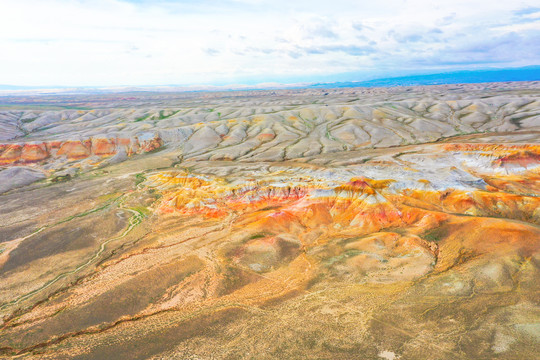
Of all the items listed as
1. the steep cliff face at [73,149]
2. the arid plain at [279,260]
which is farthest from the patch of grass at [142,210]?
the steep cliff face at [73,149]

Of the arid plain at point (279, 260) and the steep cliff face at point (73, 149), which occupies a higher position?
the steep cliff face at point (73, 149)

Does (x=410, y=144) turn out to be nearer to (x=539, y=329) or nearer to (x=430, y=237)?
(x=430, y=237)

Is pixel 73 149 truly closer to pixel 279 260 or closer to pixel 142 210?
pixel 142 210

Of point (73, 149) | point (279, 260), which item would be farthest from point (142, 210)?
point (73, 149)

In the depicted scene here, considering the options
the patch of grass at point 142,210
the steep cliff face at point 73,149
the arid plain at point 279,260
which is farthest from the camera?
the steep cliff face at point 73,149

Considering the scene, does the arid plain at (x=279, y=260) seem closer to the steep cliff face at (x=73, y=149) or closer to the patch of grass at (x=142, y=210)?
the patch of grass at (x=142, y=210)

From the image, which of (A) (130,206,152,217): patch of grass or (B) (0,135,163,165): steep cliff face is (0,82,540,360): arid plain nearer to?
(A) (130,206,152,217): patch of grass

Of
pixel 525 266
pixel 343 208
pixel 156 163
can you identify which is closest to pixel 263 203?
pixel 343 208

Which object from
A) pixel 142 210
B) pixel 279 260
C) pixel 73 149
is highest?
pixel 73 149

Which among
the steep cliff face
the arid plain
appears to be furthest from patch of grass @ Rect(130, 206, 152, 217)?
the steep cliff face
